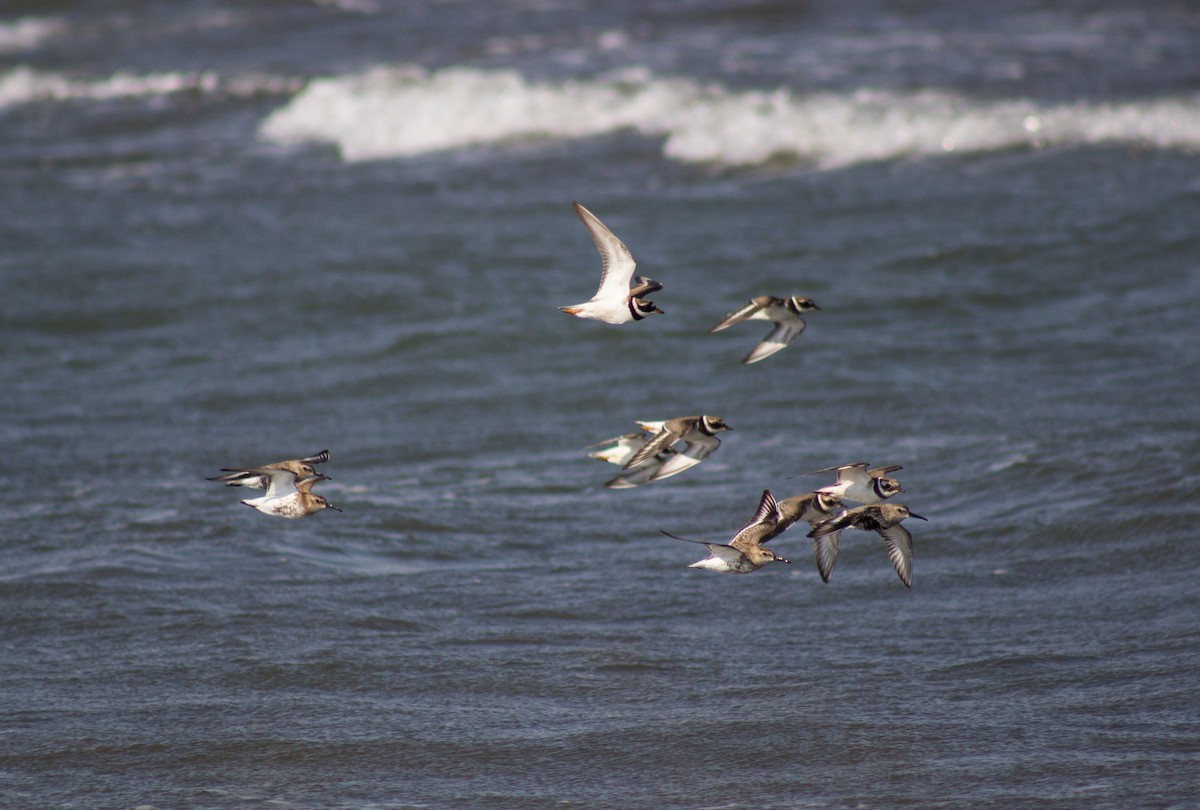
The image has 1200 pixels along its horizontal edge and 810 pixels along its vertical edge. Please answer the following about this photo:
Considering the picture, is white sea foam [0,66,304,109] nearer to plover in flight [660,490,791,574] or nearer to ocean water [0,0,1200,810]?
ocean water [0,0,1200,810]

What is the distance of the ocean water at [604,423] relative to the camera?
638cm

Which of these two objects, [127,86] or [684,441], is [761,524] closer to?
[684,441]

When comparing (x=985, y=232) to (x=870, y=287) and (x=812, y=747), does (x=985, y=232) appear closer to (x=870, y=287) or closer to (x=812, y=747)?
(x=870, y=287)

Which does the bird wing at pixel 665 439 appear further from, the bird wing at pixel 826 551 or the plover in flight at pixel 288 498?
the plover in flight at pixel 288 498

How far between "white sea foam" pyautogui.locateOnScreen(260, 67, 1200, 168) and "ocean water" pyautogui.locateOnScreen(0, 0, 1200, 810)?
0.08m

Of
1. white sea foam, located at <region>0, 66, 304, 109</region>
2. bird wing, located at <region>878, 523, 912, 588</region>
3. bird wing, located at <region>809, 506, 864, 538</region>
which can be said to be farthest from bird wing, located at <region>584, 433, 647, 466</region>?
white sea foam, located at <region>0, 66, 304, 109</region>

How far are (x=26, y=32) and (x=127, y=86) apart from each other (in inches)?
276

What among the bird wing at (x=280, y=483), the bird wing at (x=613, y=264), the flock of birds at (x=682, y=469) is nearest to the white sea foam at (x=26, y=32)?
the bird wing at (x=280, y=483)

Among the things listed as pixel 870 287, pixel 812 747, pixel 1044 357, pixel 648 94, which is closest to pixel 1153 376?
pixel 1044 357

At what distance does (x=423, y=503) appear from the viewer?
9438 millimetres

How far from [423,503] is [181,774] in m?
3.46

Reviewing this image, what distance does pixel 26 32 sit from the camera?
2964cm

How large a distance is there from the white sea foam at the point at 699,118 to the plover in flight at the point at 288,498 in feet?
41.4

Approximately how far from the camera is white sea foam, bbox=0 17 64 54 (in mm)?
28391
